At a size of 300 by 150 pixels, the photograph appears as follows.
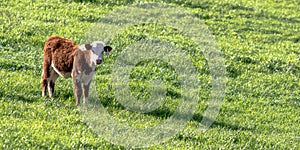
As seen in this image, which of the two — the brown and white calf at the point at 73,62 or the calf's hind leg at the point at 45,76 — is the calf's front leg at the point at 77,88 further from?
the calf's hind leg at the point at 45,76

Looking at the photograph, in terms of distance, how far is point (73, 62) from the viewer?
1384 cm

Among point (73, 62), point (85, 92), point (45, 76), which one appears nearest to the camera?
point (73, 62)

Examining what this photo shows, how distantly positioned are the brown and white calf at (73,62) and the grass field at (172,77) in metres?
0.41

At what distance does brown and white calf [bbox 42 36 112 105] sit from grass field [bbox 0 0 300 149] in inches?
16.3

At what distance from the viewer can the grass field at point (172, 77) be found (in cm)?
1296

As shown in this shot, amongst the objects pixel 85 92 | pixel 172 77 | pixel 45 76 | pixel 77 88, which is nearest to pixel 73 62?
pixel 77 88

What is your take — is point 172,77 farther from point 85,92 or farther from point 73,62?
point 73,62

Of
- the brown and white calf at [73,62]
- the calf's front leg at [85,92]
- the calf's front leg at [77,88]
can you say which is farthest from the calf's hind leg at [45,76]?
the calf's front leg at [85,92]

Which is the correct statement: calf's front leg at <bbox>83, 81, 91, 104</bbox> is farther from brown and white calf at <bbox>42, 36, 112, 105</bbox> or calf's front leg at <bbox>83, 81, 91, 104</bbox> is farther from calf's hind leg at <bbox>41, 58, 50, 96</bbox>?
calf's hind leg at <bbox>41, 58, 50, 96</bbox>

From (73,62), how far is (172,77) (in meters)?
4.62

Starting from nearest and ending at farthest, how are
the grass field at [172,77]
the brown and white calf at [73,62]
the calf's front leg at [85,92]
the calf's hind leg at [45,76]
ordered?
the grass field at [172,77] → the brown and white calf at [73,62] → the calf's front leg at [85,92] → the calf's hind leg at [45,76]

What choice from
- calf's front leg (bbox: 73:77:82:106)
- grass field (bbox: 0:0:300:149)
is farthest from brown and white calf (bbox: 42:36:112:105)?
grass field (bbox: 0:0:300:149)

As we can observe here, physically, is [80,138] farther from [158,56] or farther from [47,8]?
[47,8]

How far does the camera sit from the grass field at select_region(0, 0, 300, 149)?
42.5 ft
